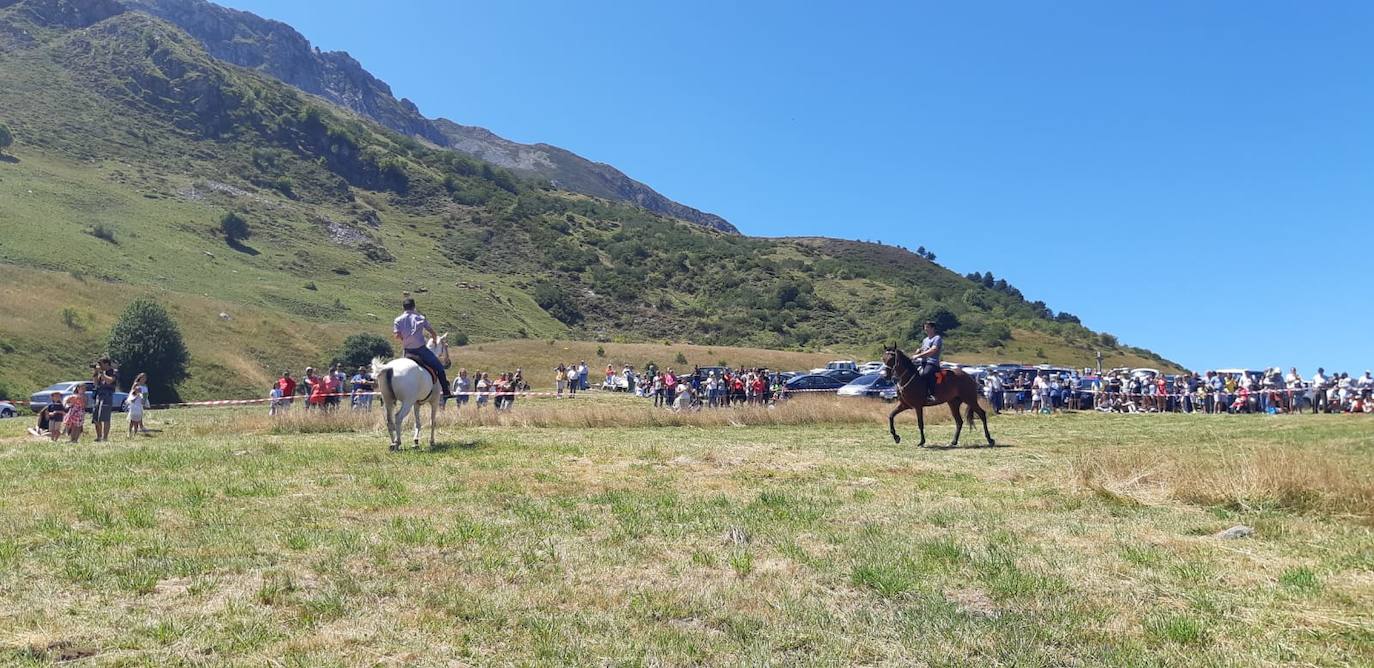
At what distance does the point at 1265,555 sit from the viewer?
628 centimetres

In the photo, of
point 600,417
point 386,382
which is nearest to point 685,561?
point 386,382

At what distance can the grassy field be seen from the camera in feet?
14.0

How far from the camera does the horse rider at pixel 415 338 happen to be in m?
14.2

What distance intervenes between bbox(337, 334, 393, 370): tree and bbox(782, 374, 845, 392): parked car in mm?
26469

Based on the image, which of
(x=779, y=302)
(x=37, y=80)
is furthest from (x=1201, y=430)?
(x=37, y=80)

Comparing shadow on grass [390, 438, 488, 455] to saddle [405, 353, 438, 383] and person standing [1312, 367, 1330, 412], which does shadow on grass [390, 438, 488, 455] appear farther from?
person standing [1312, 367, 1330, 412]

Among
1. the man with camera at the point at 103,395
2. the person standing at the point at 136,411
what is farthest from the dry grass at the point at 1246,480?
the person standing at the point at 136,411

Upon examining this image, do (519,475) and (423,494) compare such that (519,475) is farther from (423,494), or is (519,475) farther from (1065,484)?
(1065,484)

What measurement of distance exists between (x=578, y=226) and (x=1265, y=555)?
422 feet

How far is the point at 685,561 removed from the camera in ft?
19.7

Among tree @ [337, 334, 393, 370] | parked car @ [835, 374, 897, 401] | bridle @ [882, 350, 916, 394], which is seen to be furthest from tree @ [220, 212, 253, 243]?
bridle @ [882, 350, 916, 394]

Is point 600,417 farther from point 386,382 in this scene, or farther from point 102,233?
point 102,233

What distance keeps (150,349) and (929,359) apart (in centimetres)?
4240

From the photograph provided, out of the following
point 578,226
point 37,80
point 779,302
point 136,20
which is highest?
point 136,20
